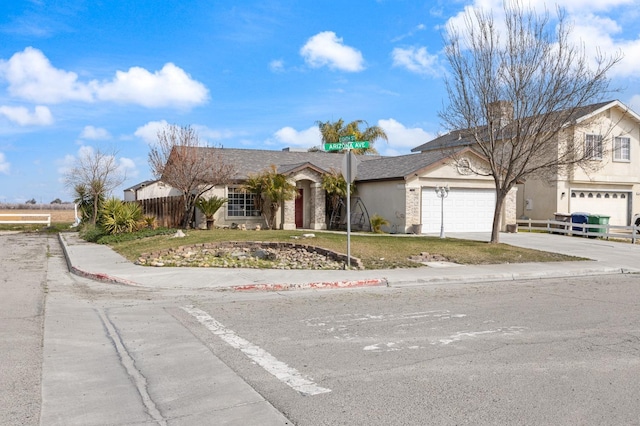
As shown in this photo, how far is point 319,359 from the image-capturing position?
6.54 meters

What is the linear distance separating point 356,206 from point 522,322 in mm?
22243

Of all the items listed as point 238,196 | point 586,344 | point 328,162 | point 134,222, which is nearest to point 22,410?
point 586,344

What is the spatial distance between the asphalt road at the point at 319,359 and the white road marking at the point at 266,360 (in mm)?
22

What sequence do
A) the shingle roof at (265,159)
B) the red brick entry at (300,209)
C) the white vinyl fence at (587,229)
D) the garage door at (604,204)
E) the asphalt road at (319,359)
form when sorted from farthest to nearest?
1. the garage door at (604,204)
2. the red brick entry at (300,209)
3. the shingle roof at (265,159)
4. the white vinyl fence at (587,229)
5. the asphalt road at (319,359)

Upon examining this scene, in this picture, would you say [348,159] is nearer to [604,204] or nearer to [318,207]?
[318,207]

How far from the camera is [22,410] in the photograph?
4914 millimetres

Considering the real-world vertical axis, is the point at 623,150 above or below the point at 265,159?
above

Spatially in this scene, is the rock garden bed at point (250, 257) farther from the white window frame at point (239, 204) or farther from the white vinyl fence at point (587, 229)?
the white vinyl fence at point (587, 229)

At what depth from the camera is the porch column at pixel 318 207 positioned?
29.5 metres

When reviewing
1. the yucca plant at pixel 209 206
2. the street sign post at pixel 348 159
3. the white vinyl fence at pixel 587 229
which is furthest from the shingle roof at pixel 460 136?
the yucca plant at pixel 209 206

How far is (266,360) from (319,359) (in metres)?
Result: 0.61

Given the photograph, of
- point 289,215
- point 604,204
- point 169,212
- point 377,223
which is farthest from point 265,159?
point 604,204

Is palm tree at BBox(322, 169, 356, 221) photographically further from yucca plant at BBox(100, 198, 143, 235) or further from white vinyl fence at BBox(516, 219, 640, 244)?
white vinyl fence at BBox(516, 219, 640, 244)

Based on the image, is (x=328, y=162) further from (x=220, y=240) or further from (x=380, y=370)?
(x=380, y=370)
